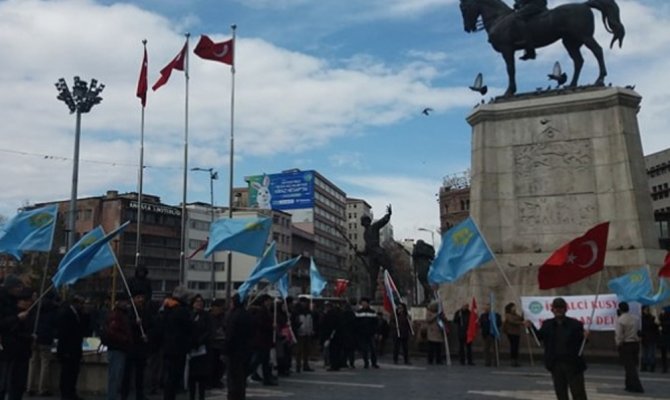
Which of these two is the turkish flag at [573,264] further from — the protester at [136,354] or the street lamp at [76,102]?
the street lamp at [76,102]

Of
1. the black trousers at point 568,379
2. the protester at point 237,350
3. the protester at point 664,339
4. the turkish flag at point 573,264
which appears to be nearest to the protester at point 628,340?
the turkish flag at point 573,264

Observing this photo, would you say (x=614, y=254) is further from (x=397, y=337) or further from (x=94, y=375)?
(x=94, y=375)

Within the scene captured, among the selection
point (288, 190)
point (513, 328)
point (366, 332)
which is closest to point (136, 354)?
point (366, 332)

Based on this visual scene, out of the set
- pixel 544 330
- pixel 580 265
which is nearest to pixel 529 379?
pixel 580 265

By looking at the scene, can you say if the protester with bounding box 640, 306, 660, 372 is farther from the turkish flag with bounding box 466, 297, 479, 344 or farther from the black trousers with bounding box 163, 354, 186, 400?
the black trousers with bounding box 163, 354, 186, 400

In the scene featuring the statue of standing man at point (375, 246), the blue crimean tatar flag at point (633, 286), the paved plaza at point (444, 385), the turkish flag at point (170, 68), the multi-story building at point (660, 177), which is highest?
the multi-story building at point (660, 177)

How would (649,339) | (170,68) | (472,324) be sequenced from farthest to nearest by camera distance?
(170,68) → (472,324) → (649,339)

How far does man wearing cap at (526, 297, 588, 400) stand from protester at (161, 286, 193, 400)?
546 centimetres

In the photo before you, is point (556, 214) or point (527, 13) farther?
point (527, 13)

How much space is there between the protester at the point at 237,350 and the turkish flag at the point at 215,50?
21.8 metres

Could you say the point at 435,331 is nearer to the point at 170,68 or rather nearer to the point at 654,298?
the point at 654,298

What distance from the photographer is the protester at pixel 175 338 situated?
10.7 m

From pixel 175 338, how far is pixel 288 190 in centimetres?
4139

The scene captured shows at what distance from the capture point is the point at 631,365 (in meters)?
12.7
